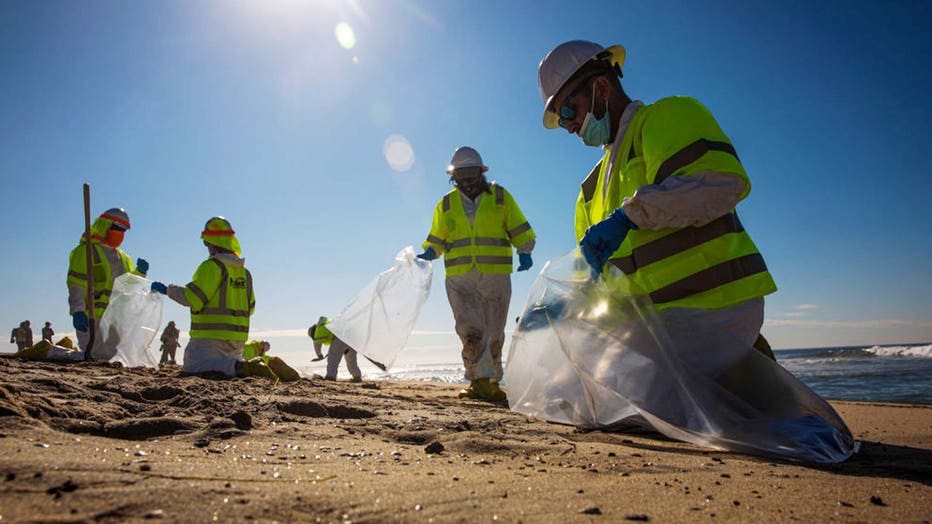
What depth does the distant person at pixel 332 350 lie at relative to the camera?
9.37 m

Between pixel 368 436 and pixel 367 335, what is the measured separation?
13.0 ft

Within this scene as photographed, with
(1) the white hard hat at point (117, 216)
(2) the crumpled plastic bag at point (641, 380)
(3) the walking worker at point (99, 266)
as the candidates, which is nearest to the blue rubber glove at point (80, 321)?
(3) the walking worker at point (99, 266)

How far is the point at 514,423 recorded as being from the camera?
2740mm

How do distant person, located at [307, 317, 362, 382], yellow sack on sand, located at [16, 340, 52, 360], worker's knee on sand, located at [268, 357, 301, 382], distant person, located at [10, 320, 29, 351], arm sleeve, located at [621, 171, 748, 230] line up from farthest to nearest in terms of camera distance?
distant person, located at [10, 320, 29, 351] < distant person, located at [307, 317, 362, 382] < yellow sack on sand, located at [16, 340, 52, 360] < worker's knee on sand, located at [268, 357, 301, 382] < arm sleeve, located at [621, 171, 748, 230]

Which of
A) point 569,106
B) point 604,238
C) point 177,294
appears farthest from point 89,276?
point 604,238

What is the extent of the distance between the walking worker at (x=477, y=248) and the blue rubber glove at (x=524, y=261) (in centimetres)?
8

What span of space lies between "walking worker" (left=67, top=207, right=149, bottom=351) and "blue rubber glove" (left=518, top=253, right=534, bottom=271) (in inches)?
209

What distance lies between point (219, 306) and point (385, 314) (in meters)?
1.74

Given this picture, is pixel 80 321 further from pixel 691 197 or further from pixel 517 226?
pixel 691 197

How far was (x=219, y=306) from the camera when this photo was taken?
595 centimetres

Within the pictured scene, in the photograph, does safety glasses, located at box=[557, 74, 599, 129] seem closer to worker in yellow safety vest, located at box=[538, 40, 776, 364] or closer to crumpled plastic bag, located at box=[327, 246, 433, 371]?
worker in yellow safety vest, located at box=[538, 40, 776, 364]

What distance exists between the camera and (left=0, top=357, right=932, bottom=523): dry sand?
3.63 ft

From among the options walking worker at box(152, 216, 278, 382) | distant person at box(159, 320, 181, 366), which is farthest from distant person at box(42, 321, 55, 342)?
walking worker at box(152, 216, 278, 382)

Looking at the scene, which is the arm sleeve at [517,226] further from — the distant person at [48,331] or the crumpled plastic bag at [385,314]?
the distant person at [48,331]
